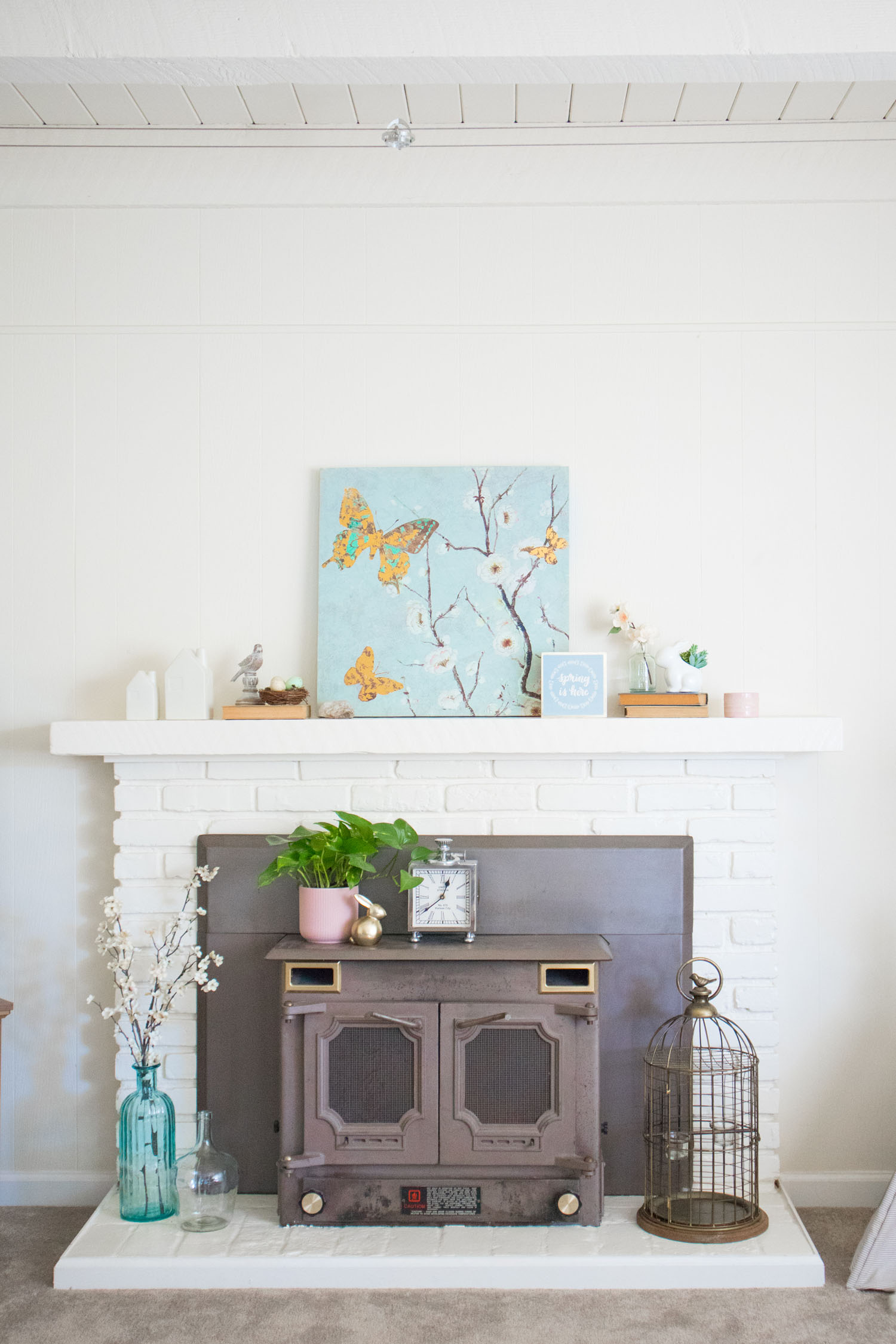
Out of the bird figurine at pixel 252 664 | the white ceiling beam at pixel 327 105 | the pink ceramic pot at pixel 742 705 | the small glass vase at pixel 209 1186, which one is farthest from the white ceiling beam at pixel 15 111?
the small glass vase at pixel 209 1186

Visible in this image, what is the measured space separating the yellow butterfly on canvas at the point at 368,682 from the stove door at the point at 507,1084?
0.83 meters

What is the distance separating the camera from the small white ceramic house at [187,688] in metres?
2.76

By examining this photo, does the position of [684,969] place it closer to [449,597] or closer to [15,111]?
[449,597]

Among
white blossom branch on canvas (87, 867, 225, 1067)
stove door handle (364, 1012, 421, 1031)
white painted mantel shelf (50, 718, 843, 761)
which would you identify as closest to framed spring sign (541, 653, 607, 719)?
white painted mantel shelf (50, 718, 843, 761)

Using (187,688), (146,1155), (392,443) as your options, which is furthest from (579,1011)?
(392,443)

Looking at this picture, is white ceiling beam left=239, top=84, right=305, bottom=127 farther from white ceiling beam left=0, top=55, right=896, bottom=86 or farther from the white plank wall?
white ceiling beam left=0, top=55, right=896, bottom=86

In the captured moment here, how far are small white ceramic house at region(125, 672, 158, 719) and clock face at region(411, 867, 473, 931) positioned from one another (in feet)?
2.69

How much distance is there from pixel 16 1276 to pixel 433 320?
8.54ft

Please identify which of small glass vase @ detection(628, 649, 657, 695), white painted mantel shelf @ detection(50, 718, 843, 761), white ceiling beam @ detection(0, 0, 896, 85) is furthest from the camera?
small glass vase @ detection(628, 649, 657, 695)

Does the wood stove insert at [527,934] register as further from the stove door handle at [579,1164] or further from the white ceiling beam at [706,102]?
the white ceiling beam at [706,102]

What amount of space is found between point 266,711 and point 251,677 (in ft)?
0.36

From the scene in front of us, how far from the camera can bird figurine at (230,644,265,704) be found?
2754 millimetres

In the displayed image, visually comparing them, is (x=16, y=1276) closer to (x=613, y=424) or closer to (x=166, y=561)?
(x=166, y=561)

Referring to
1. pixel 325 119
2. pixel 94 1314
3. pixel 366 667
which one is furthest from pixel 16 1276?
Result: pixel 325 119
